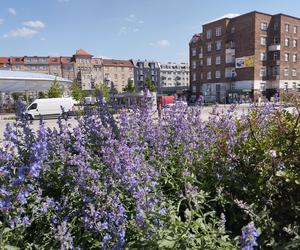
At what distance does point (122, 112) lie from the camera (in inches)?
151

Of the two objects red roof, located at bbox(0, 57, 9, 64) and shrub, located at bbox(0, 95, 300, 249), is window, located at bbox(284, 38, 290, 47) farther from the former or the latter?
red roof, located at bbox(0, 57, 9, 64)

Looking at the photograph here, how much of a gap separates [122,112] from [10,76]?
23665mm

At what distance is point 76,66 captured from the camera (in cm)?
10788

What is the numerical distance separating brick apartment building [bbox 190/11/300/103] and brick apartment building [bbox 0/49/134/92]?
52.3 metres

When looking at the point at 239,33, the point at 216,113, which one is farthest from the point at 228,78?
the point at 216,113

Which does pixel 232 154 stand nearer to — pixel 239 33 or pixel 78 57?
pixel 239 33

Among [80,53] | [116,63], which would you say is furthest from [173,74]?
A: [80,53]

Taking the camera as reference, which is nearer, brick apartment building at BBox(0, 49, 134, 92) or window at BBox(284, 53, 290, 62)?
window at BBox(284, 53, 290, 62)

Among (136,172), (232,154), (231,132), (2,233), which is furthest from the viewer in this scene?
(231,132)

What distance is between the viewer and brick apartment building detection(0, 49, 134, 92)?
103312 mm

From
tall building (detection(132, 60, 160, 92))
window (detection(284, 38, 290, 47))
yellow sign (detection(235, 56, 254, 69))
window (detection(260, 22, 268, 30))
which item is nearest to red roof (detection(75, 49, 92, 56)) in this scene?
tall building (detection(132, 60, 160, 92))

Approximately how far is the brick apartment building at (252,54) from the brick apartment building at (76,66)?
52.3m

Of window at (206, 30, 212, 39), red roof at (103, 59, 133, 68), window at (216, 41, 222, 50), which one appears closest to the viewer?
window at (216, 41, 222, 50)

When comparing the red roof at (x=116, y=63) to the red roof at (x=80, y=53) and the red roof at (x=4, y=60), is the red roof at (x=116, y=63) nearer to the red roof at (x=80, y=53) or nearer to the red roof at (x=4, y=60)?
the red roof at (x=80, y=53)
